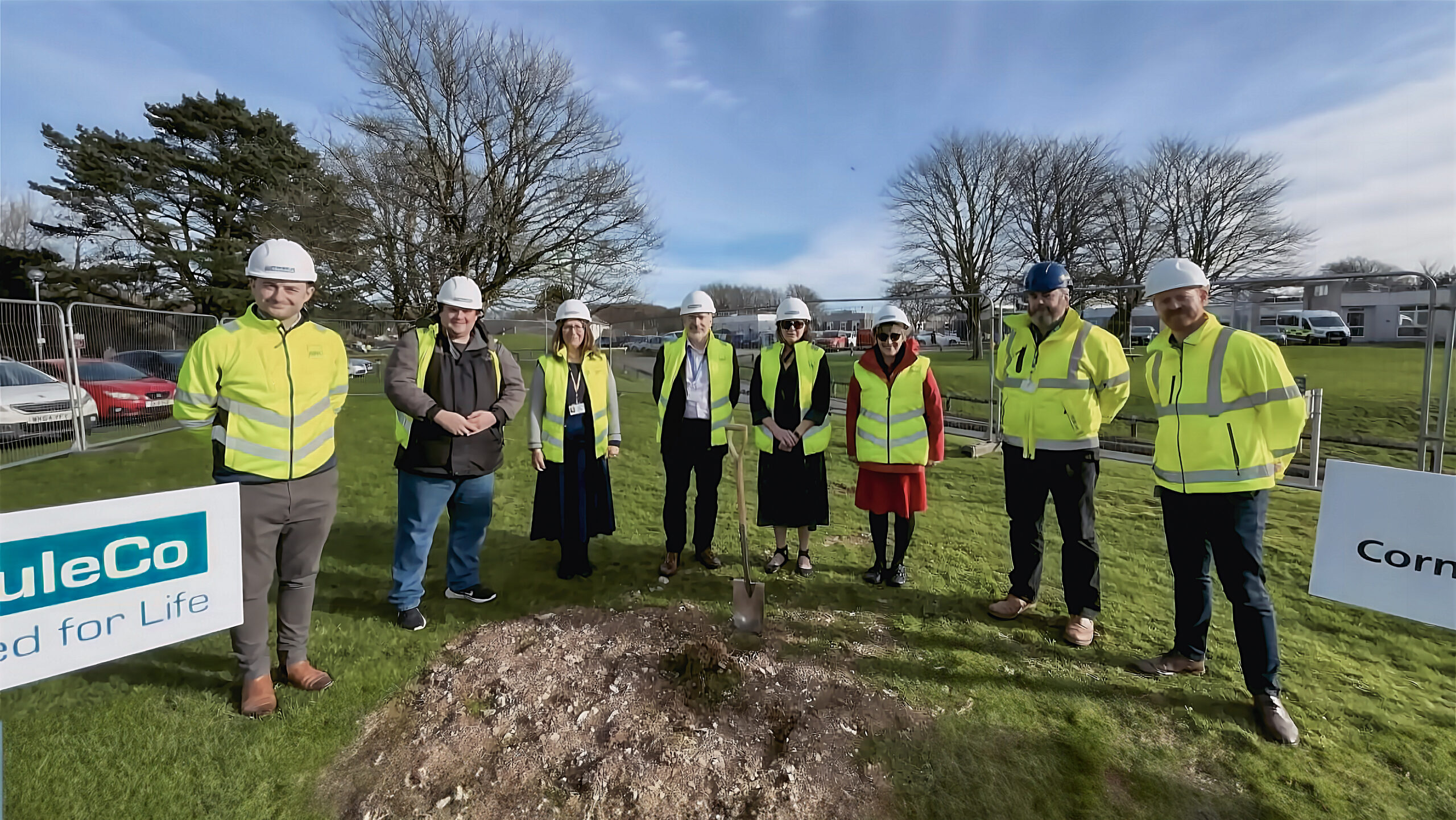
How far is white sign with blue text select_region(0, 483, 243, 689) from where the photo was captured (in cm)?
209

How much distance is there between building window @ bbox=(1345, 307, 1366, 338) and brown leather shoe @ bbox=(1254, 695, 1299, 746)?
665 centimetres

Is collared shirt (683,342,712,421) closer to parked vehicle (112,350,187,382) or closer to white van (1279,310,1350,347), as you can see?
white van (1279,310,1350,347)

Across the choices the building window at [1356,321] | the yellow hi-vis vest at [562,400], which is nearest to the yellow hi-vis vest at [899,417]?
the yellow hi-vis vest at [562,400]

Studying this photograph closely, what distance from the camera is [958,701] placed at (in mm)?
2988

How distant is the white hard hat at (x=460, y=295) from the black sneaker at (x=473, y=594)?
6.08 ft

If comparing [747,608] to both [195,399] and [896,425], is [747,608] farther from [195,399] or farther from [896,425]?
[195,399]

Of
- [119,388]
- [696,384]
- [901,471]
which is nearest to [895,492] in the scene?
[901,471]

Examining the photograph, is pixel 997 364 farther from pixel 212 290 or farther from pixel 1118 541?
pixel 212 290

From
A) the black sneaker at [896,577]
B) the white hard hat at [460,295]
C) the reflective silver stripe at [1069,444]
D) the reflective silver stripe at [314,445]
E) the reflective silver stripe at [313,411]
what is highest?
the white hard hat at [460,295]

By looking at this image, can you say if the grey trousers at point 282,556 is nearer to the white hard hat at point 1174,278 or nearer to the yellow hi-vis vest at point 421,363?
the yellow hi-vis vest at point 421,363

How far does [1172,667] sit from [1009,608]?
855 mm

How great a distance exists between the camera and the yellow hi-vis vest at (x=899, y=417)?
409 centimetres

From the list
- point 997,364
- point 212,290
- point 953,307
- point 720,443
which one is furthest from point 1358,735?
point 212,290

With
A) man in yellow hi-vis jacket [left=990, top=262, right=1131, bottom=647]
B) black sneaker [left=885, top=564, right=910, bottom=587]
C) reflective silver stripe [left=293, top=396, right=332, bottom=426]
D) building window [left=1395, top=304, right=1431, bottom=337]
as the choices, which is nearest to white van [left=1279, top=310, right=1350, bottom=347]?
building window [left=1395, top=304, right=1431, bottom=337]
